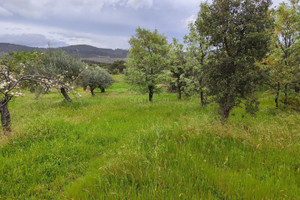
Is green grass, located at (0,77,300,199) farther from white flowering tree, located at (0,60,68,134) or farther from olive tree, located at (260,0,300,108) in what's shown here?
olive tree, located at (260,0,300,108)

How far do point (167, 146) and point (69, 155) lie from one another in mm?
3673

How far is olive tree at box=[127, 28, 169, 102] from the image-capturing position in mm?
15594

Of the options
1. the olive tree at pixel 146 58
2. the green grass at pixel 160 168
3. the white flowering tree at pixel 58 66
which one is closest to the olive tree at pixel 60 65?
the white flowering tree at pixel 58 66

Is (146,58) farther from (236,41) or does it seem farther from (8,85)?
(8,85)

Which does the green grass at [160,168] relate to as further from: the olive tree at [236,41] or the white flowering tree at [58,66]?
the white flowering tree at [58,66]

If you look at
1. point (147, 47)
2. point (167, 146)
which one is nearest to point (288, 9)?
point (147, 47)

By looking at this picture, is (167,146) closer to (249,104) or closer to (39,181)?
(39,181)

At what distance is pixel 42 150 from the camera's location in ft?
17.0

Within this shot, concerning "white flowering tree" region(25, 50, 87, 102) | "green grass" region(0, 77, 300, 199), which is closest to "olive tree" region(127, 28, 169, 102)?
"white flowering tree" region(25, 50, 87, 102)

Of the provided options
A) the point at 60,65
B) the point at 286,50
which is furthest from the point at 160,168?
the point at 60,65

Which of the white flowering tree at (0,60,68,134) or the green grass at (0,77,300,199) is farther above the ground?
the white flowering tree at (0,60,68,134)

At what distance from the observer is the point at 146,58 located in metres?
15.1

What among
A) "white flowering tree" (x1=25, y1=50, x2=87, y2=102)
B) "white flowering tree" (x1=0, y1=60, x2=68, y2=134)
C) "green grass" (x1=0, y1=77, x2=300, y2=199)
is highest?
"white flowering tree" (x1=25, y1=50, x2=87, y2=102)

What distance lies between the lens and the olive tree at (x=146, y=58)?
15.6 m
